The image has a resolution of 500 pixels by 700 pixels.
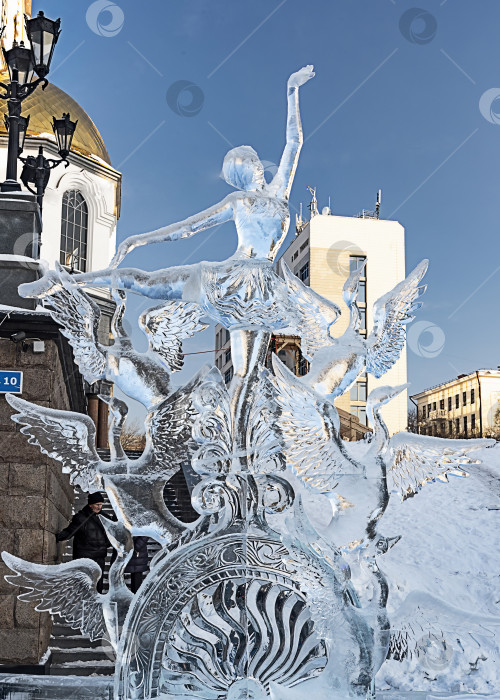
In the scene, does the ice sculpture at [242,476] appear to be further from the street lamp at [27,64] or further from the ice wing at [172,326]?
the street lamp at [27,64]

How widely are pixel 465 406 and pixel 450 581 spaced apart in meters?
33.6

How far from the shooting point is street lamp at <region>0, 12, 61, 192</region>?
6.52 m

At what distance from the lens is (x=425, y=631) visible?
305 cm

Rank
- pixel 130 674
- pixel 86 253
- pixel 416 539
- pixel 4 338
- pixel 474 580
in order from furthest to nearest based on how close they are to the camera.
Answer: pixel 86 253, pixel 416 539, pixel 474 580, pixel 4 338, pixel 130 674

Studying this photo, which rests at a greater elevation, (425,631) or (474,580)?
(425,631)

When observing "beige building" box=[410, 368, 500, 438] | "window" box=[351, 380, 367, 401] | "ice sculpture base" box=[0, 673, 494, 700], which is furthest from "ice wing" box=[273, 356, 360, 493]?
"beige building" box=[410, 368, 500, 438]

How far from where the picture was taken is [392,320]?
331 centimetres

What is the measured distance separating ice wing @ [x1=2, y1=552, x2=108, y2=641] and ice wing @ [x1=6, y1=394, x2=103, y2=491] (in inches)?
13.7

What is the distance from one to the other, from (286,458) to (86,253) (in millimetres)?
15968

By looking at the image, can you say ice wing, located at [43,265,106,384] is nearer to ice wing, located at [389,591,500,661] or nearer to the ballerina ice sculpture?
the ballerina ice sculpture

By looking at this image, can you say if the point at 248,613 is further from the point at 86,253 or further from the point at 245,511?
the point at 86,253

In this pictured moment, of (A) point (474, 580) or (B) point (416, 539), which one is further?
(B) point (416, 539)

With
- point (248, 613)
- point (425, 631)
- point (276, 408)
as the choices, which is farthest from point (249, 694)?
point (276, 408)

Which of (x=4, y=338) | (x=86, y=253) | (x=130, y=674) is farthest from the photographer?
(x=86, y=253)
